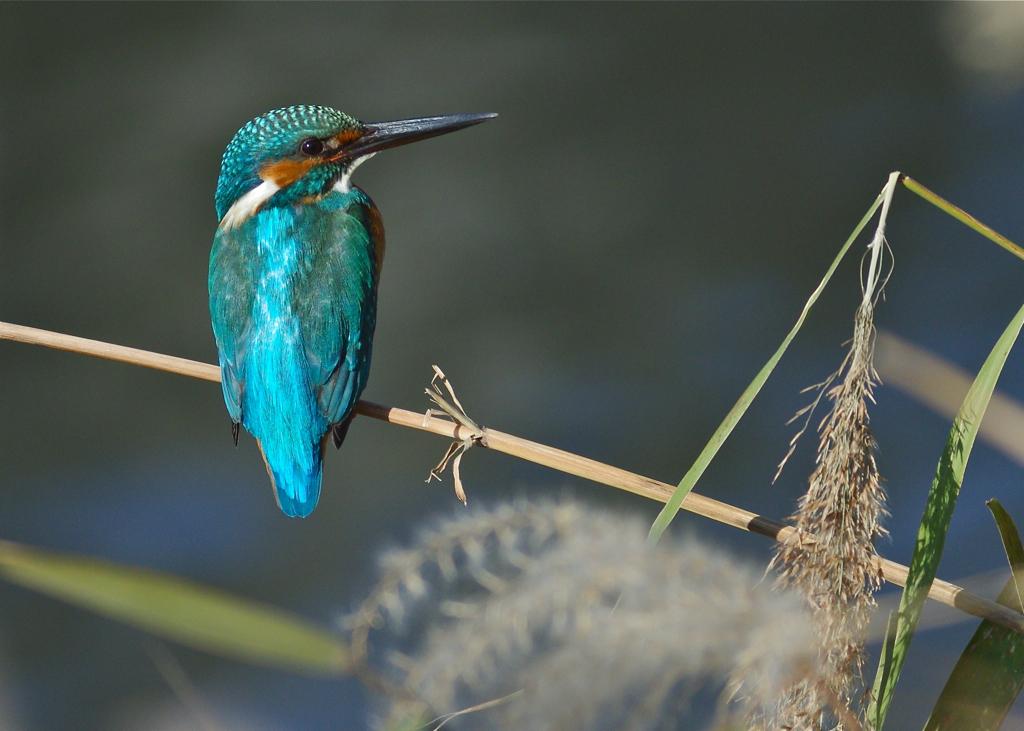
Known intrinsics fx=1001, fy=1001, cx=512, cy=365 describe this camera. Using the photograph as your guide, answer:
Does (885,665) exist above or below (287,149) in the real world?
below

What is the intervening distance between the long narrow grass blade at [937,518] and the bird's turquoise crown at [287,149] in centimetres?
149

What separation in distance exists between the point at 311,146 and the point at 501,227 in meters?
1.99

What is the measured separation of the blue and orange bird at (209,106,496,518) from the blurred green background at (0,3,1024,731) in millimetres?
1768

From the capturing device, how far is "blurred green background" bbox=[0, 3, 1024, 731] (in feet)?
12.6

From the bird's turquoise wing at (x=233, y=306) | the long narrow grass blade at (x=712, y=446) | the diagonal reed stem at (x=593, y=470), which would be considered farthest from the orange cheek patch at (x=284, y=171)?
the long narrow grass blade at (x=712, y=446)

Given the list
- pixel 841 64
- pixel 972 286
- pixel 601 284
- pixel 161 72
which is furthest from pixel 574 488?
pixel 161 72

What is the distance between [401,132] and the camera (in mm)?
2127

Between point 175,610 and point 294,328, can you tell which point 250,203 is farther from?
point 175,610

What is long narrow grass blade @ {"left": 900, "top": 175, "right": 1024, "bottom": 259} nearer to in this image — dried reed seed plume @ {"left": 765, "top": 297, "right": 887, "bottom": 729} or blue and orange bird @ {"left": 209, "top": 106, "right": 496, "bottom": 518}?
dried reed seed plume @ {"left": 765, "top": 297, "right": 887, "bottom": 729}

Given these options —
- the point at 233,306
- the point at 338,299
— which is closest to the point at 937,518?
the point at 338,299

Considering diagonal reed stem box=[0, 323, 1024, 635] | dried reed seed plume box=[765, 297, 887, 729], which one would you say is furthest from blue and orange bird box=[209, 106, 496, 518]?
dried reed seed plume box=[765, 297, 887, 729]

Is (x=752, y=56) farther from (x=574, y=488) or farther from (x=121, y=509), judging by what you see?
(x=121, y=509)

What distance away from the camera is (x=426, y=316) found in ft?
13.0

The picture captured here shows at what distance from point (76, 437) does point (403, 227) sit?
154cm
